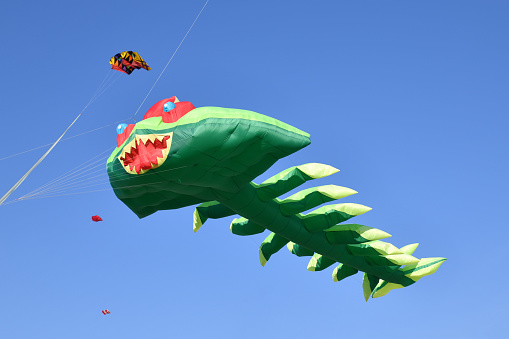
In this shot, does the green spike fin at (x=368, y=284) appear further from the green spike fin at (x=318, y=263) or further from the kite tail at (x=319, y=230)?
the green spike fin at (x=318, y=263)

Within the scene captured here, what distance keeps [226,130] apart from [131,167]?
2125mm

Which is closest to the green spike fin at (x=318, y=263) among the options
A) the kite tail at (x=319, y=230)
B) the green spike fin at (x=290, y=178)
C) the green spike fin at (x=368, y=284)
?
the kite tail at (x=319, y=230)

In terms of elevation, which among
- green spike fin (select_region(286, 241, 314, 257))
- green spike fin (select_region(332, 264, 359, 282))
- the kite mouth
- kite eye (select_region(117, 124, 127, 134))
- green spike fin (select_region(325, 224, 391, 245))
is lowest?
the kite mouth

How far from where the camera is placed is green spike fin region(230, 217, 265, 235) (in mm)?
16109

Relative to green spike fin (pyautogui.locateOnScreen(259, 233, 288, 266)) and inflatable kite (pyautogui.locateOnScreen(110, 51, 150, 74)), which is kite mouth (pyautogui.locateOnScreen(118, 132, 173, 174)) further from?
green spike fin (pyautogui.locateOnScreen(259, 233, 288, 266))

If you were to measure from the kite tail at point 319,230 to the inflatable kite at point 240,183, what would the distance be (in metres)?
0.03

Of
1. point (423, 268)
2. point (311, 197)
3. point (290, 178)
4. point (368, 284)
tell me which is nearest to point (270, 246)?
point (311, 197)

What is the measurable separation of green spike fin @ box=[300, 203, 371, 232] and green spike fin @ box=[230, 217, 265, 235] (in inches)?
49.0

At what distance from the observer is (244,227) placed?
16.3m

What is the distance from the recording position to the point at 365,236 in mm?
16266

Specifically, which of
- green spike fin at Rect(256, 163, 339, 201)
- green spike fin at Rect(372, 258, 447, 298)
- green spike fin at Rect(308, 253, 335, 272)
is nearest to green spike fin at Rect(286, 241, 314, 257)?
green spike fin at Rect(308, 253, 335, 272)

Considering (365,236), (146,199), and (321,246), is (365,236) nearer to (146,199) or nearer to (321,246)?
(321,246)

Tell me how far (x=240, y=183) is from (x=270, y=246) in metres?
4.02

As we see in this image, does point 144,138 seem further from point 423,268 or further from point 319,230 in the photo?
point 423,268
